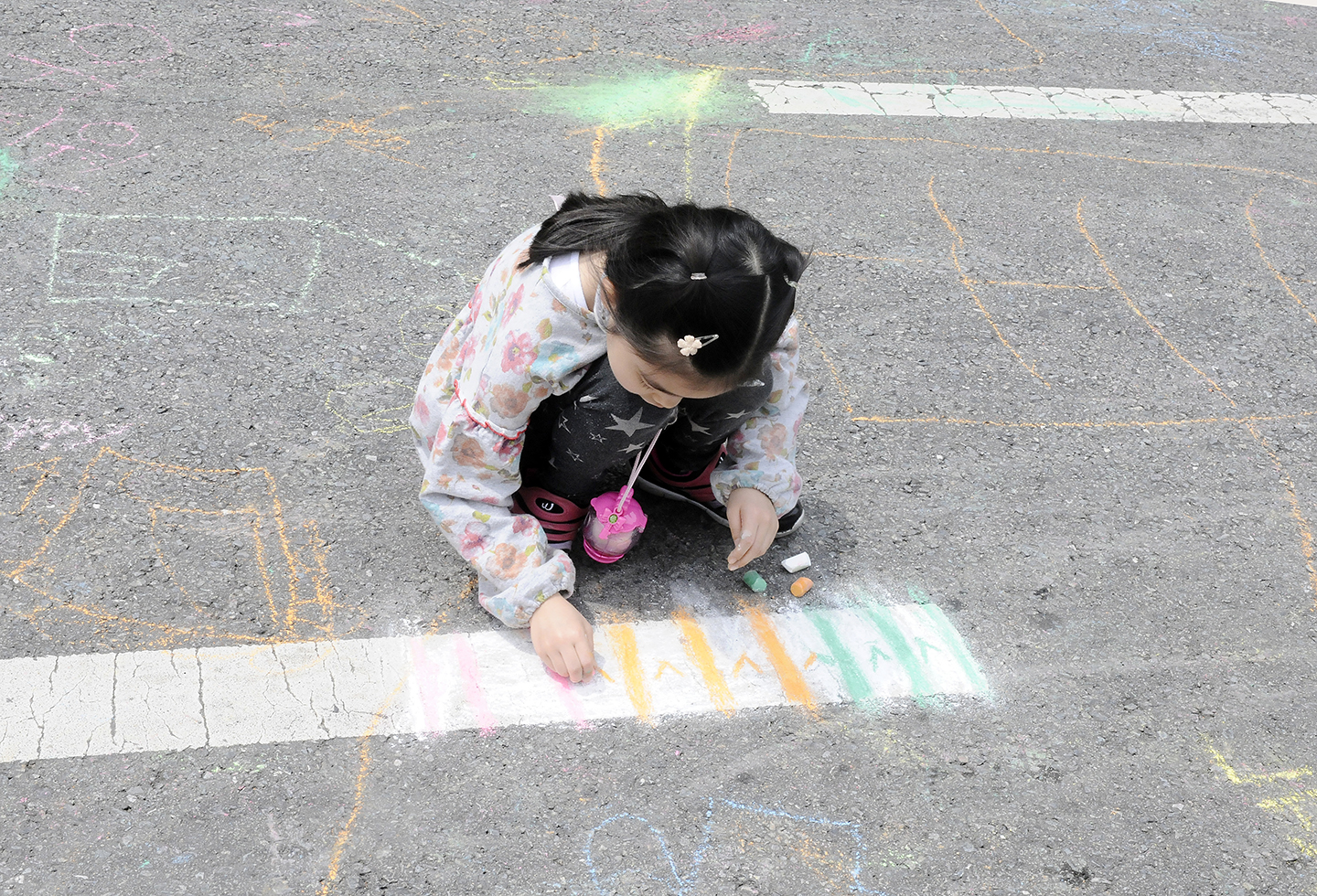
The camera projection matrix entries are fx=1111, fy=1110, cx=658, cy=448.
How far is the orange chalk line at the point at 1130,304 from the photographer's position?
273 cm

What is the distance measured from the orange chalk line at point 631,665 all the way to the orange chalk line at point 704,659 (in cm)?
9

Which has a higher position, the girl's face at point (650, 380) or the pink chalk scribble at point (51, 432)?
the girl's face at point (650, 380)

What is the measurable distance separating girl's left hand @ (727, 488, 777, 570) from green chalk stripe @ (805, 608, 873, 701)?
0.53 feet

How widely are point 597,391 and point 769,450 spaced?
17.0 inches

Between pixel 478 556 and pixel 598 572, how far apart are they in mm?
305

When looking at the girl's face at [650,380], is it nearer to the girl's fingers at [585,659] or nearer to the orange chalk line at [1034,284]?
the girl's fingers at [585,659]

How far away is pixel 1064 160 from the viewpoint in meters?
3.71

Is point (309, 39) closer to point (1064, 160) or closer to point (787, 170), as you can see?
point (787, 170)

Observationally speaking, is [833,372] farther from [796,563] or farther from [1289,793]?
[1289,793]

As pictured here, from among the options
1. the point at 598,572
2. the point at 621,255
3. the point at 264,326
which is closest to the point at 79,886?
the point at 598,572

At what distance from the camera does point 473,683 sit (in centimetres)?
180

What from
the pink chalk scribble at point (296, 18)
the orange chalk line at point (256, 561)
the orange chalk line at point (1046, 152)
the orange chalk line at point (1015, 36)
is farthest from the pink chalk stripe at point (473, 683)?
the orange chalk line at point (1015, 36)

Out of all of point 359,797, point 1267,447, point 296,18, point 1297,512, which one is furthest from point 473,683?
point 296,18

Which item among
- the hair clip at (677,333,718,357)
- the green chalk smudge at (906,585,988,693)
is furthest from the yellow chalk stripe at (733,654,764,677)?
the hair clip at (677,333,718,357)
